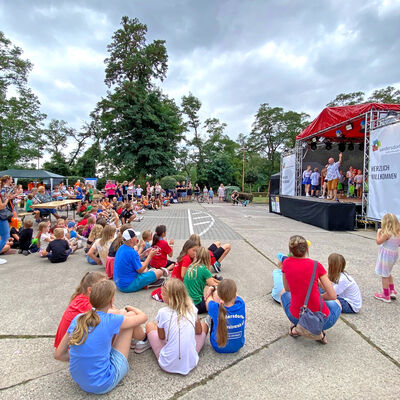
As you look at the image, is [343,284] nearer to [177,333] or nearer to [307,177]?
[177,333]

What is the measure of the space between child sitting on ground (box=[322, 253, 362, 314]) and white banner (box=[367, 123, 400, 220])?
249 inches

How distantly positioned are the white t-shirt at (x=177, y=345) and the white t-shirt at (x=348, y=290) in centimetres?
202

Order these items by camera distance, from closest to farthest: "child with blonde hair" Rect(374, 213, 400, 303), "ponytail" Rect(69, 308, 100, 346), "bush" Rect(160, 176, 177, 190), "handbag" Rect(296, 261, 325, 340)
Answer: "ponytail" Rect(69, 308, 100, 346), "handbag" Rect(296, 261, 325, 340), "child with blonde hair" Rect(374, 213, 400, 303), "bush" Rect(160, 176, 177, 190)

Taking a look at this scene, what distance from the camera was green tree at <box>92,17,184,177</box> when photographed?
93.5 ft

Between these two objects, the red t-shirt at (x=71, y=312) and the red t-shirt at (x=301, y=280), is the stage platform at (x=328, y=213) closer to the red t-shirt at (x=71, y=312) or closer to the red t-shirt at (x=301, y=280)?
the red t-shirt at (x=301, y=280)

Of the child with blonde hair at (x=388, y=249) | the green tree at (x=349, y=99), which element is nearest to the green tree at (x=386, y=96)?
the green tree at (x=349, y=99)

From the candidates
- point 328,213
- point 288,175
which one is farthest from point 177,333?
point 288,175

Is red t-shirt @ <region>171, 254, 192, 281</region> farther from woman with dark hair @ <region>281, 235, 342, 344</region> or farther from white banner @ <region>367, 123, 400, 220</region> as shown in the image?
white banner @ <region>367, 123, 400, 220</region>

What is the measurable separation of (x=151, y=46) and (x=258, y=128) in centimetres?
2367

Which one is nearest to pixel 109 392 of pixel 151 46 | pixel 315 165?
pixel 315 165

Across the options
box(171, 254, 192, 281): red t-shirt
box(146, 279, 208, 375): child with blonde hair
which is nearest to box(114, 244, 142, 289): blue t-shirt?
box(171, 254, 192, 281): red t-shirt

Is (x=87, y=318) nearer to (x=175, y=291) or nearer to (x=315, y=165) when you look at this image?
(x=175, y=291)

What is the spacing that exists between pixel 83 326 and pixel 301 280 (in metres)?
1.92

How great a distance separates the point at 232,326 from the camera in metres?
2.37
